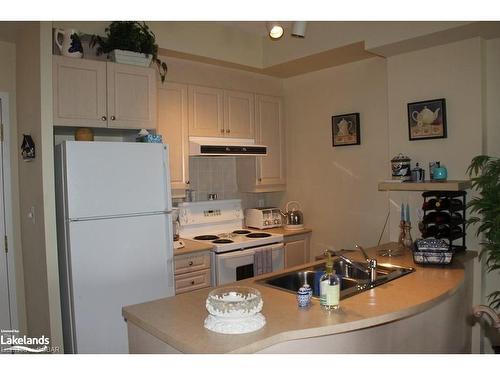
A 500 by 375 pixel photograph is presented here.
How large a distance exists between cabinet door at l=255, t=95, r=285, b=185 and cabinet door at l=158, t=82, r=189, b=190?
34.1 inches

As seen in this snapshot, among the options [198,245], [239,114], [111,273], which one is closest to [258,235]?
[198,245]

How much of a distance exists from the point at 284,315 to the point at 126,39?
2320mm

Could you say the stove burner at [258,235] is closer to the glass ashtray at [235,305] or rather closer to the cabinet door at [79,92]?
the cabinet door at [79,92]

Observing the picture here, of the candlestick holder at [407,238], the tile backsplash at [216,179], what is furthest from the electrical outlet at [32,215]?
the candlestick holder at [407,238]

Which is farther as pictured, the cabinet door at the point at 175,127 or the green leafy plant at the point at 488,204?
the cabinet door at the point at 175,127

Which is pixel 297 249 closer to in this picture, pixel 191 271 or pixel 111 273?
pixel 191 271

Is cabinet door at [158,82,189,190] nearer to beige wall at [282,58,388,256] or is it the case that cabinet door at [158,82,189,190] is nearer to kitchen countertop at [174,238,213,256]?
kitchen countertop at [174,238,213,256]

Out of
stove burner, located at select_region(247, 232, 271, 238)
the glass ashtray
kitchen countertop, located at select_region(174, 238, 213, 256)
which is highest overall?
the glass ashtray

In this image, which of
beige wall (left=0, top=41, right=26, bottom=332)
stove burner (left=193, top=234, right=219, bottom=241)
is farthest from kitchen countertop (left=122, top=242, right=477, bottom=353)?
beige wall (left=0, top=41, right=26, bottom=332)

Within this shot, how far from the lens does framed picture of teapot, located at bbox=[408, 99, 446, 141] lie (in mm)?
3197

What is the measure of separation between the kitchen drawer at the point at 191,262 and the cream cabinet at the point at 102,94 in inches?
42.1

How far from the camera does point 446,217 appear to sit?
2994mm

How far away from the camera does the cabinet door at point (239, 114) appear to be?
Answer: 410 cm
